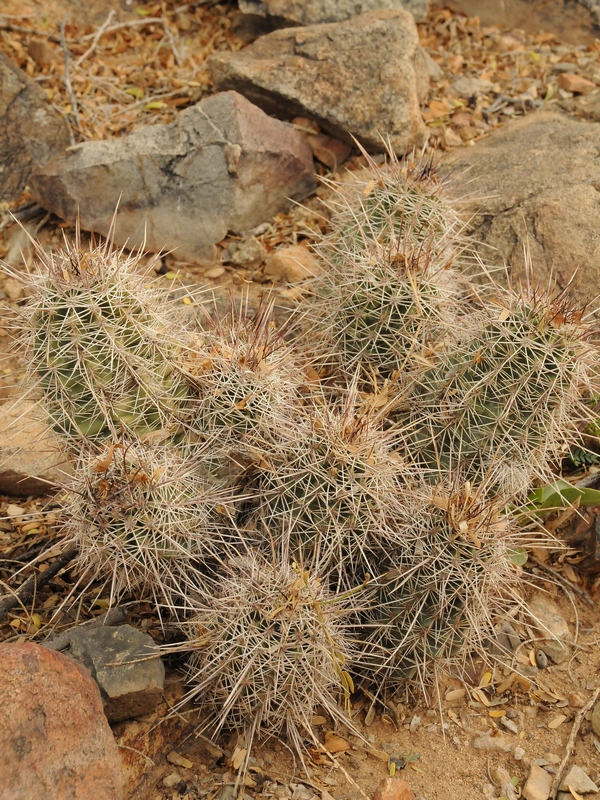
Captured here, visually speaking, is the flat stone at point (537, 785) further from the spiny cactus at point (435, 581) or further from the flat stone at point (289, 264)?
the flat stone at point (289, 264)

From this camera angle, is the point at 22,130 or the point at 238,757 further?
the point at 22,130

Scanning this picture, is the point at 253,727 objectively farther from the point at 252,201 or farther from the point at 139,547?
the point at 252,201

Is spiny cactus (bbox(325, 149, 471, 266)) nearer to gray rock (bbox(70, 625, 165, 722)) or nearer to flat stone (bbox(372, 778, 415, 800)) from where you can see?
gray rock (bbox(70, 625, 165, 722))

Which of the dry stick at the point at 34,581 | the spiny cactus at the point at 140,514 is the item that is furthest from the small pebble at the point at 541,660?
the dry stick at the point at 34,581

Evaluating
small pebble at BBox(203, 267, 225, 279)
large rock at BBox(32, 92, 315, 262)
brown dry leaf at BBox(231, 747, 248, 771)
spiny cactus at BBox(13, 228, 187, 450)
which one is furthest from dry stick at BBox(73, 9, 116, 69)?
brown dry leaf at BBox(231, 747, 248, 771)

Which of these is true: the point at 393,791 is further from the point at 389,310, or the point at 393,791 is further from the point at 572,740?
the point at 389,310

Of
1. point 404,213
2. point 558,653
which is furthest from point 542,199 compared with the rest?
point 558,653

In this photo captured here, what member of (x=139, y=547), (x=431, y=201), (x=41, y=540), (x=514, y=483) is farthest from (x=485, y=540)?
(x=41, y=540)
